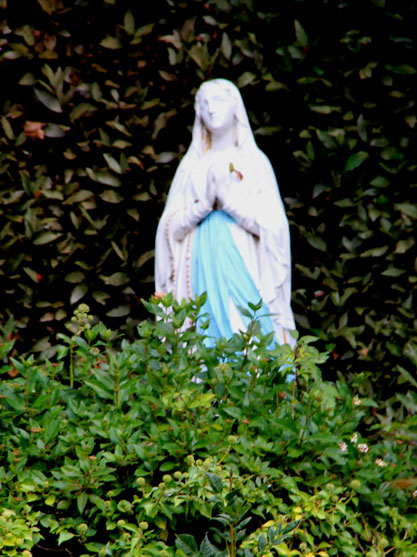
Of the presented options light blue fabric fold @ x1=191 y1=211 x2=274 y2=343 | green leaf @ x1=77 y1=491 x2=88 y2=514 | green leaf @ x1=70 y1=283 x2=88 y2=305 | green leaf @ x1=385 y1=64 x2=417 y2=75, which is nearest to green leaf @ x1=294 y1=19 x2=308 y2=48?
green leaf @ x1=385 y1=64 x2=417 y2=75

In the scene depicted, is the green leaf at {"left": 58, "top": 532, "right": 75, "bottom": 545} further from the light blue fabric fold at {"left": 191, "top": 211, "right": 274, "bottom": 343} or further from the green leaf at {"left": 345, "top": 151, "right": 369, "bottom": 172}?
the green leaf at {"left": 345, "top": 151, "right": 369, "bottom": 172}

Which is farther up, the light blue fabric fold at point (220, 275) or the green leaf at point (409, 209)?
the light blue fabric fold at point (220, 275)

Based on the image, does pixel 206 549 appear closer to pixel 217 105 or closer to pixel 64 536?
pixel 64 536

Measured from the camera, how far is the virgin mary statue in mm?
4359

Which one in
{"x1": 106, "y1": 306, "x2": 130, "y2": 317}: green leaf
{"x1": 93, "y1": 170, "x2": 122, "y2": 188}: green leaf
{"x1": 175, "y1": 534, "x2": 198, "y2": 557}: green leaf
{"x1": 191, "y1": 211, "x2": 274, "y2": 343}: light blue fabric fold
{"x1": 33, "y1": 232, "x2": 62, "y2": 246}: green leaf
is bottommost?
{"x1": 106, "y1": 306, "x2": 130, "y2": 317}: green leaf

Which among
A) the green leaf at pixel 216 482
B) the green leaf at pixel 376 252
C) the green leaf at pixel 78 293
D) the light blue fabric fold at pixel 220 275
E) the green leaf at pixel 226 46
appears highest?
the green leaf at pixel 216 482

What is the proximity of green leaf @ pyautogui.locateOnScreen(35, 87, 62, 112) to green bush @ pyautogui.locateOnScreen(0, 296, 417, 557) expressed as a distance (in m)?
3.16

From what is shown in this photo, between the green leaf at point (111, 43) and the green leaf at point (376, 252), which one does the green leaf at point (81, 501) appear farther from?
the green leaf at point (111, 43)

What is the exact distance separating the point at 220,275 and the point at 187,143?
180cm

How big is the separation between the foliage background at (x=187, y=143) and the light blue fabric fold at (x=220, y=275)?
1.24 metres

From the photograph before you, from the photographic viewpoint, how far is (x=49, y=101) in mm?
5664

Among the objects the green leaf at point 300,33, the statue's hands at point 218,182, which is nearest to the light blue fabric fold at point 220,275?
the statue's hands at point 218,182

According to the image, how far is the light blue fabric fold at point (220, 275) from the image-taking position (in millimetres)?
4316

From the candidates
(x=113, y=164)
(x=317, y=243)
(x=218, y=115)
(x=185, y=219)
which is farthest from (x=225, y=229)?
(x=113, y=164)
